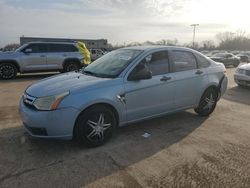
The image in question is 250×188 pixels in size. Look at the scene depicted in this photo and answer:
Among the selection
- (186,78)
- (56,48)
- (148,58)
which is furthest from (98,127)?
(56,48)

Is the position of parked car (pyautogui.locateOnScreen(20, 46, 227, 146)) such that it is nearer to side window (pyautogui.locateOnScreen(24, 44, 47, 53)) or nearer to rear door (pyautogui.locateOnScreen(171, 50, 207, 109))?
rear door (pyautogui.locateOnScreen(171, 50, 207, 109))

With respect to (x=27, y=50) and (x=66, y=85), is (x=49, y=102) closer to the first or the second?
(x=66, y=85)

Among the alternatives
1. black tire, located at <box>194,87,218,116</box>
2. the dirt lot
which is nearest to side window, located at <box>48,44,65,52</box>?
the dirt lot

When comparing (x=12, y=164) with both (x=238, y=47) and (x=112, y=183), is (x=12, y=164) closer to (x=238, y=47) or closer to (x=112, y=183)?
(x=112, y=183)

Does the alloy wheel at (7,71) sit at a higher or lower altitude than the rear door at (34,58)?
lower

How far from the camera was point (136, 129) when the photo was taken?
17.1 ft

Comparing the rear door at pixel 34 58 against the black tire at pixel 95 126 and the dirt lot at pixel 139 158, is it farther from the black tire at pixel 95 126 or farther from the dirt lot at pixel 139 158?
the black tire at pixel 95 126

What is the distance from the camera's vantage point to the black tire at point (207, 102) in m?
6.00

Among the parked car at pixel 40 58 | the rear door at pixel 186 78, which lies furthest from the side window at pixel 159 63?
the parked car at pixel 40 58

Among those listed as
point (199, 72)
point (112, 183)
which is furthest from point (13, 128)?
point (199, 72)

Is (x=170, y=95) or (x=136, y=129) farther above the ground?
(x=170, y=95)

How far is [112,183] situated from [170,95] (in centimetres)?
241

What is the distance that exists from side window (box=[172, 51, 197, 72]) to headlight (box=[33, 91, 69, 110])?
2.44 metres

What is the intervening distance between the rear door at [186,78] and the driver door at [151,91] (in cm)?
19
